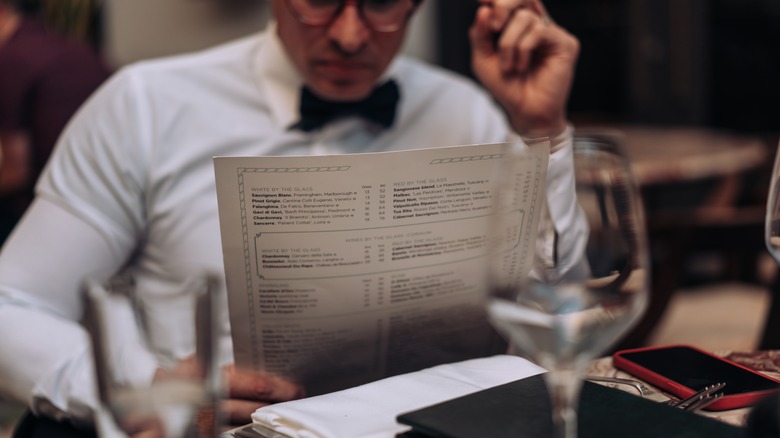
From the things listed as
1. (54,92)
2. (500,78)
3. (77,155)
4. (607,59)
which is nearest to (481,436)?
(500,78)

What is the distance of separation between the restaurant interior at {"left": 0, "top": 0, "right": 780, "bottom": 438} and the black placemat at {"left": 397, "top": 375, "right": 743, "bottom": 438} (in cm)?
276

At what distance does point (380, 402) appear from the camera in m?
0.81

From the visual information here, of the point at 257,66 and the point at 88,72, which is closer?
the point at 257,66

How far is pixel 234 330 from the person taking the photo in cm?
98

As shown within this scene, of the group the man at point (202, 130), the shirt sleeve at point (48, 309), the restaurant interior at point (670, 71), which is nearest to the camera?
the shirt sleeve at point (48, 309)

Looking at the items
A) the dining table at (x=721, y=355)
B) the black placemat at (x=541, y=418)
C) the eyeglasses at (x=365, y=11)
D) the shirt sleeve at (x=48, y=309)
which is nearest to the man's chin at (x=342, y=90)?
the eyeglasses at (x=365, y=11)

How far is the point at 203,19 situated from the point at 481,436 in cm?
494

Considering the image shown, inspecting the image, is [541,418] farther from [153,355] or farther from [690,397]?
[153,355]

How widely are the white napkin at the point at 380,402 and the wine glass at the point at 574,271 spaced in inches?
8.0

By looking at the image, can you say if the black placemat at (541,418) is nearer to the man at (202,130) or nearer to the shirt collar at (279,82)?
the man at (202,130)

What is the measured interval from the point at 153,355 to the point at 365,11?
2.88 ft

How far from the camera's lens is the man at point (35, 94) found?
10.5 feet

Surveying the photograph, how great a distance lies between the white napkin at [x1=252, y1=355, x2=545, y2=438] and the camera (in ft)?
2.48

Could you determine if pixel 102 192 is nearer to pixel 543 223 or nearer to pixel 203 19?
pixel 543 223
